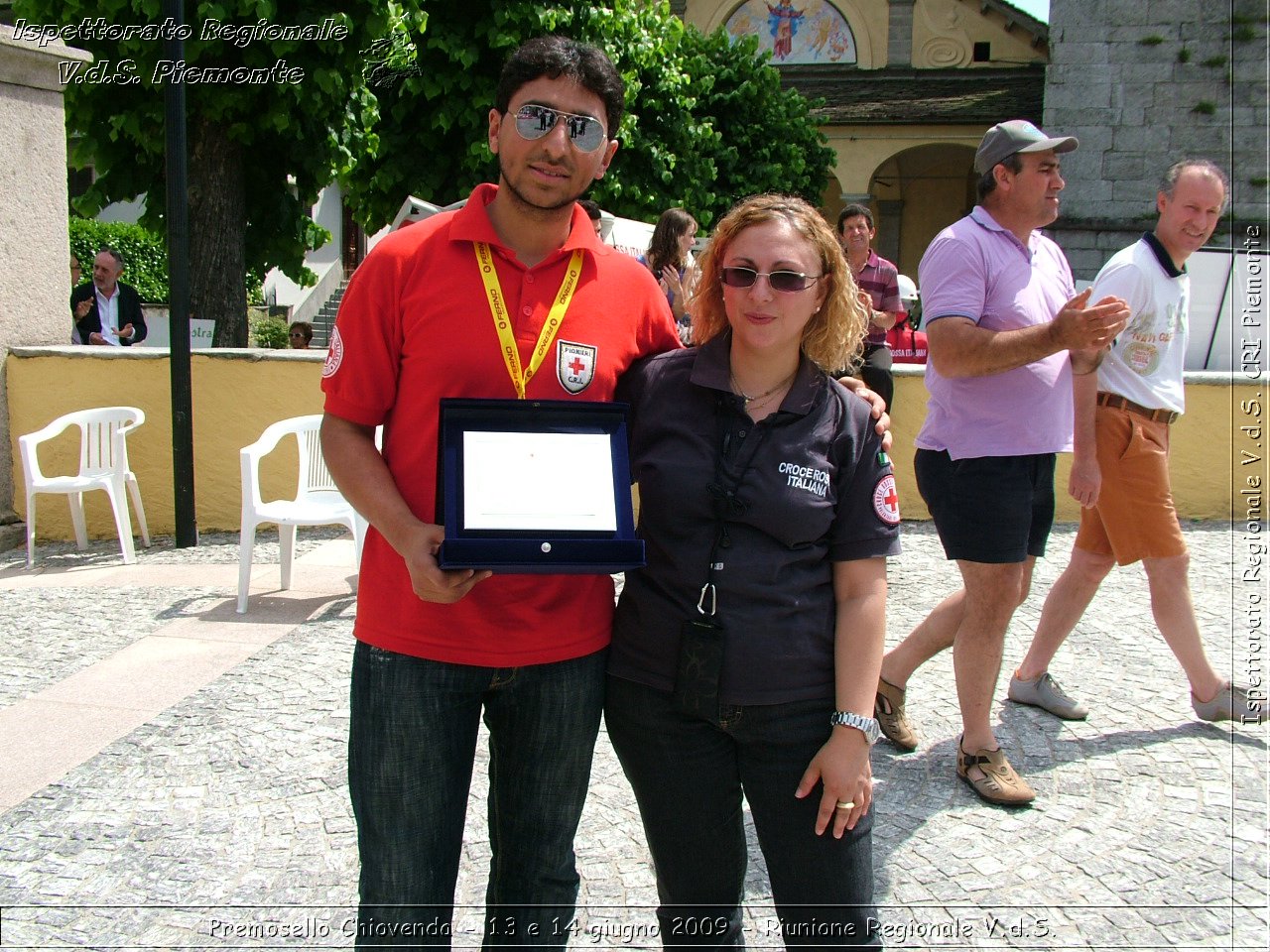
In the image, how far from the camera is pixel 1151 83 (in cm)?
1856

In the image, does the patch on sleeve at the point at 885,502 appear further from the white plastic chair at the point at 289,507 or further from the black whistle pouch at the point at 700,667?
the white plastic chair at the point at 289,507

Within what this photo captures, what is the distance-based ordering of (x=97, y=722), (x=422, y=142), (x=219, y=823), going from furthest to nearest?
1. (x=422, y=142)
2. (x=97, y=722)
3. (x=219, y=823)

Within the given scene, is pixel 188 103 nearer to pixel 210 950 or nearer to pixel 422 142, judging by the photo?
pixel 422 142

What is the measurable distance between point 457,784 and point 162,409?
6.69m

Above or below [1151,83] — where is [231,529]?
below

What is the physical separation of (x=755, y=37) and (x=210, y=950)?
65.5ft

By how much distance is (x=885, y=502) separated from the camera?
7.52 feet

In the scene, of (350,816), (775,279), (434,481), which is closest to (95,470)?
(350,816)

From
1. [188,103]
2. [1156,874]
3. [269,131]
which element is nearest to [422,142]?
[269,131]

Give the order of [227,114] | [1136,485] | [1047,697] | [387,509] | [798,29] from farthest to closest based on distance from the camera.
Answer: [798,29]
[227,114]
[1047,697]
[1136,485]
[387,509]

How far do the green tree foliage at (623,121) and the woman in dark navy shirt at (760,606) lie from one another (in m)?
7.82

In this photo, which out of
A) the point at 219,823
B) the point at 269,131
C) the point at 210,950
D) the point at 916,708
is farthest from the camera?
the point at 269,131

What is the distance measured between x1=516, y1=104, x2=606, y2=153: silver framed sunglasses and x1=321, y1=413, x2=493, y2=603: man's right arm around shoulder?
675 mm

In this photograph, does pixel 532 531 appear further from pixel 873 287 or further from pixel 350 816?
pixel 873 287
